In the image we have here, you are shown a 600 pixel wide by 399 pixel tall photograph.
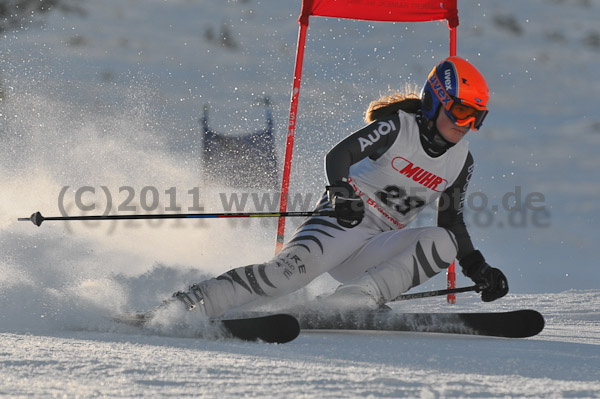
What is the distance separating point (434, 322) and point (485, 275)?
24.8 inches

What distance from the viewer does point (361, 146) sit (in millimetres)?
3453

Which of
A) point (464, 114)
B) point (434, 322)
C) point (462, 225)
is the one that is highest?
point (464, 114)

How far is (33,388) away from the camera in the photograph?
5.66 feet

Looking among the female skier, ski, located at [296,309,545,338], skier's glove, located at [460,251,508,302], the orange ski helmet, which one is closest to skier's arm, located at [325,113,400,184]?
the female skier

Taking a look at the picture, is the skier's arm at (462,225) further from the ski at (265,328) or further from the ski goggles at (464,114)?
the ski at (265,328)

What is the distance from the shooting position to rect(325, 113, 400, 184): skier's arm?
3369 millimetres

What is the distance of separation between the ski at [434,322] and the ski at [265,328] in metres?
0.42

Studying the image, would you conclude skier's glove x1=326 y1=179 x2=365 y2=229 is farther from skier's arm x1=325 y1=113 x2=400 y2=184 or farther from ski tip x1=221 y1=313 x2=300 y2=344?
ski tip x1=221 y1=313 x2=300 y2=344

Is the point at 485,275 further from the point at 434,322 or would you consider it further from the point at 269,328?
the point at 269,328

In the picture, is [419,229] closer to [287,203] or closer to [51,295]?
[287,203]

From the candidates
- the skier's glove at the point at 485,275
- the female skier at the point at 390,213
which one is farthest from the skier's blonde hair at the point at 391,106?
the skier's glove at the point at 485,275

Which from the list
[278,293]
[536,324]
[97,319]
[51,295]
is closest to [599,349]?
[536,324]

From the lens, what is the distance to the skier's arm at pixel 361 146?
3.37 m

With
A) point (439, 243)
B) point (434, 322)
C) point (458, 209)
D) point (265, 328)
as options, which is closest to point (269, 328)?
point (265, 328)
